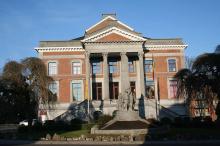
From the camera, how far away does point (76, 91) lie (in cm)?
6116

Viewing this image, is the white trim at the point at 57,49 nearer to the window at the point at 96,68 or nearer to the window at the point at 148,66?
the window at the point at 96,68

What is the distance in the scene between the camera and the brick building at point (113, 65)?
189 feet

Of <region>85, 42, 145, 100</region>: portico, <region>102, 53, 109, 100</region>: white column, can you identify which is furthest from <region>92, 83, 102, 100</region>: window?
<region>102, 53, 109, 100</region>: white column

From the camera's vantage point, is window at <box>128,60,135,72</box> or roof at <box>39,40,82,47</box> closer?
window at <box>128,60,135,72</box>

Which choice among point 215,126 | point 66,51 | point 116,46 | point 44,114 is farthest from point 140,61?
point 215,126

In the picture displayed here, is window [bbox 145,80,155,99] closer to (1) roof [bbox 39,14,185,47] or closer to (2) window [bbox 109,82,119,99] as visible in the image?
(2) window [bbox 109,82,119,99]

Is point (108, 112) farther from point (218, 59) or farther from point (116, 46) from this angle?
point (218, 59)

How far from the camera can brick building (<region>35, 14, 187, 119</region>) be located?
2274 inches

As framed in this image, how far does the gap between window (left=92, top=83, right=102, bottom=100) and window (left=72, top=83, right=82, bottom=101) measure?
2.29 metres

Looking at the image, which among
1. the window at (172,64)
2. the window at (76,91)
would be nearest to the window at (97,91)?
the window at (76,91)

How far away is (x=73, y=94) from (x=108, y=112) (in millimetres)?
8611

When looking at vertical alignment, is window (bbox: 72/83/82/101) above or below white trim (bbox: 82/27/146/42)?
below

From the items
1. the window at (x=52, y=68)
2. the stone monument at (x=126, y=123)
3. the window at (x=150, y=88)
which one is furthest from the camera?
the window at (x=52, y=68)

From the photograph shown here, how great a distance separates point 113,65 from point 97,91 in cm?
503
